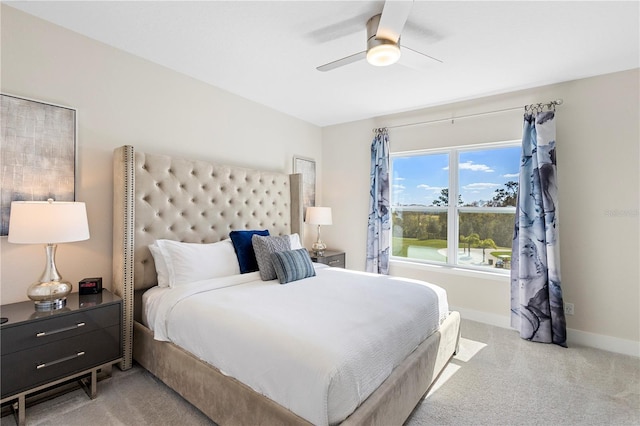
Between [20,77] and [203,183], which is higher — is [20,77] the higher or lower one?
the higher one

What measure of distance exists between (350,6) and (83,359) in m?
2.91

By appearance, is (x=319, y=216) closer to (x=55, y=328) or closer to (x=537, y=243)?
(x=537, y=243)

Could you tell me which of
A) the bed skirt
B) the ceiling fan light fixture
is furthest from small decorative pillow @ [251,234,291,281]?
the ceiling fan light fixture

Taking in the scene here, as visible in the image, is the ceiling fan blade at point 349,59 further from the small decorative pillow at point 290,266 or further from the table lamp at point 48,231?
the table lamp at point 48,231

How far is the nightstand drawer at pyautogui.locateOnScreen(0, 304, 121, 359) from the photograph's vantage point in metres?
1.70

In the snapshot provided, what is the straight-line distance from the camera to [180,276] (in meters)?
2.45

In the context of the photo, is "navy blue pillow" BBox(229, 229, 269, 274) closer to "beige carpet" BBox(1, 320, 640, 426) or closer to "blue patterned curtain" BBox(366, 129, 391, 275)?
"beige carpet" BBox(1, 320, 640, 426)

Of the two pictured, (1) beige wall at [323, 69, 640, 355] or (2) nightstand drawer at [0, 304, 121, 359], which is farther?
(1) beige wall at [323, 69, 640, 355]

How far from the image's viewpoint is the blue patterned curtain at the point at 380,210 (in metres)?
4.19

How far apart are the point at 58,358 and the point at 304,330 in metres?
1.61

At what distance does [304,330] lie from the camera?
158cm

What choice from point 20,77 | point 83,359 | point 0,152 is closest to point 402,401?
point 83,359

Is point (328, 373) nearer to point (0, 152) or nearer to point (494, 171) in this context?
point (0, 152)

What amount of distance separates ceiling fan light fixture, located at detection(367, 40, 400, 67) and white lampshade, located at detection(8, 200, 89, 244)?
220 centimetres
